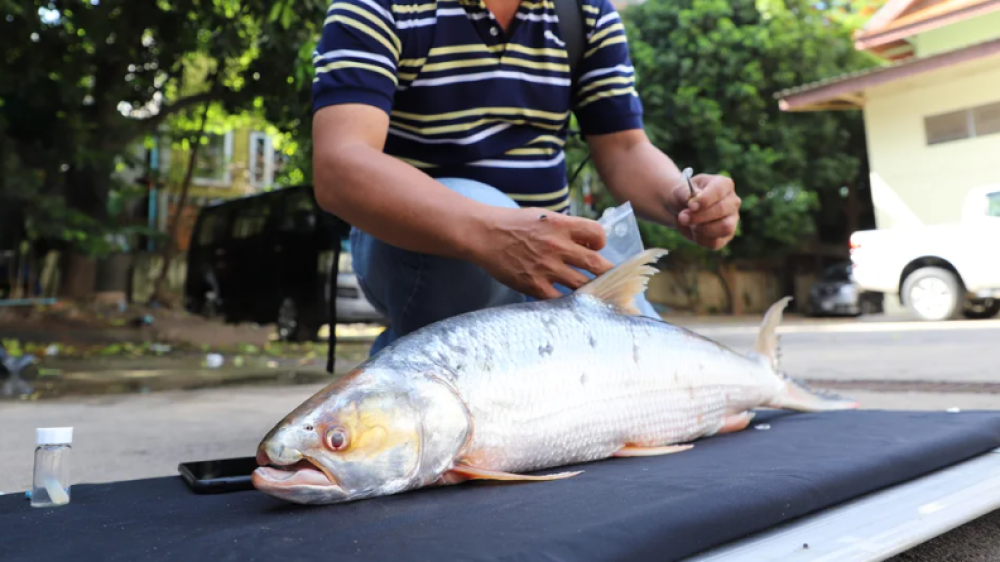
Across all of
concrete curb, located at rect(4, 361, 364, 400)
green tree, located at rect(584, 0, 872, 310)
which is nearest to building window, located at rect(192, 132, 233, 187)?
concrete curb, located at rect(4, 361, 364, 400)

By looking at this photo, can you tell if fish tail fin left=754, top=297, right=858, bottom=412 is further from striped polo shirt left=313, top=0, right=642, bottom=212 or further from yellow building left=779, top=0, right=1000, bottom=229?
yellow building left=779, top=0, right=1000, bottom=229

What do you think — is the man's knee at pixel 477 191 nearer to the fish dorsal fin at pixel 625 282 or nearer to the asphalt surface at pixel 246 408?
the fish dorsal fin at pixel 625 282

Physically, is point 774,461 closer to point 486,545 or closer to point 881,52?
point 486,545

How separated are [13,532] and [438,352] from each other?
595 millimetres

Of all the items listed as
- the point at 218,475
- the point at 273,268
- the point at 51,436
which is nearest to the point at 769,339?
the point at 218,475

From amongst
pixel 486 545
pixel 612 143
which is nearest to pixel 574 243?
pixel 486 545

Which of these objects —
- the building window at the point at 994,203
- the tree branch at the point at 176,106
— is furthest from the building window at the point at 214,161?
the building window at the point at 994,203

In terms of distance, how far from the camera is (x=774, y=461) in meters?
1.14

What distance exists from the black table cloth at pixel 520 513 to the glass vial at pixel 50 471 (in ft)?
0.12

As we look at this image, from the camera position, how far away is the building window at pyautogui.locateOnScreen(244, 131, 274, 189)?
19094 mm

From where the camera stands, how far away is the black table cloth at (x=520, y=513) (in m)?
0.76

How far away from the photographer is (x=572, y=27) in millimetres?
1859

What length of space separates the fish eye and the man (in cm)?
47

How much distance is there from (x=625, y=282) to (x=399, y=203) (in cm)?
45
